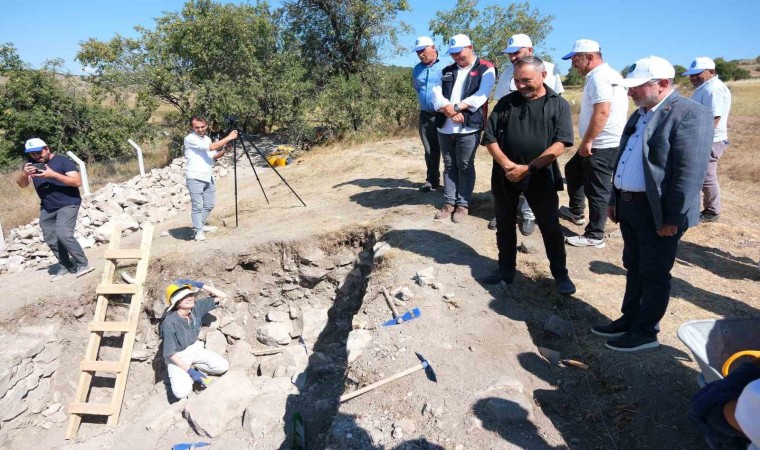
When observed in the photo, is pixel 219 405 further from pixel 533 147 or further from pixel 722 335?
pixel 722 335

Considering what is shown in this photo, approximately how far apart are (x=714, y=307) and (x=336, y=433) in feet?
10.9

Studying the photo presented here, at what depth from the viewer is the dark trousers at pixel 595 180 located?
14.3 feet

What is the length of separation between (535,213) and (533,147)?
575 mm

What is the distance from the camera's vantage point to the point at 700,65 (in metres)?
5.04

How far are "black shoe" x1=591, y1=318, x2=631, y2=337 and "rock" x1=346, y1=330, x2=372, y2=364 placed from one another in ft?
5.89

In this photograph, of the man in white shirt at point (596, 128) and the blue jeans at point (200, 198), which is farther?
the blue jeans at point (200, 198)

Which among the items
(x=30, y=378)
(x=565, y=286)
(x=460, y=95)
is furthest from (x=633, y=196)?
(x=30, y=378)

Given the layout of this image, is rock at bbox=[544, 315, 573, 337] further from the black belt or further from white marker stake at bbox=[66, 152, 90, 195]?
white marker stake at bbox=[66, 152, 90, 195]

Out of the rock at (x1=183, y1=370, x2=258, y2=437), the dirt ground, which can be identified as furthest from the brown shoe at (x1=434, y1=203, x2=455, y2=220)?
the rock at (x1=183, y1=370, x2=258, y2=437)

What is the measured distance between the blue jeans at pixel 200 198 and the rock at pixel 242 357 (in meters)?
1.90

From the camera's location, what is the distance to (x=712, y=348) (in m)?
2.32

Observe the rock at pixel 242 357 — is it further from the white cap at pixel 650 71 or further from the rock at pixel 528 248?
the white cap at pixel 650 71

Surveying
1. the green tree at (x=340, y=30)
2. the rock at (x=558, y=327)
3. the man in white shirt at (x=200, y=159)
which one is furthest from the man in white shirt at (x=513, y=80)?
the green tree at (x=340, y=30)

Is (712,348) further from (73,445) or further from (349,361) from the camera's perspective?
(73,445)
